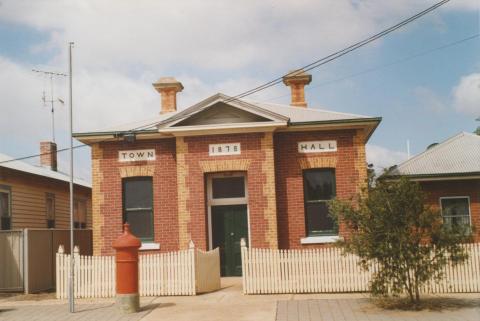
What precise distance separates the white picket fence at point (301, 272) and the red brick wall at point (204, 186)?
226 centimetres

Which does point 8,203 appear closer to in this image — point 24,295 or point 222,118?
point 24,295

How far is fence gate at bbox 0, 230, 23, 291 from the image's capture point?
54.8 feet

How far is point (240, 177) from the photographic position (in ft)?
59.0

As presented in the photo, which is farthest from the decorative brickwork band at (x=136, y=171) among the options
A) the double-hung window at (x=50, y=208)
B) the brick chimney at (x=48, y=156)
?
the brick chimney at (x=48, y=156)

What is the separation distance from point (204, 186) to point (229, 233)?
181cm

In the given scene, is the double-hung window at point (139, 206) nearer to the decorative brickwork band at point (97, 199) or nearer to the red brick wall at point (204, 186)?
the decorative brickwork band at point (97, 199)

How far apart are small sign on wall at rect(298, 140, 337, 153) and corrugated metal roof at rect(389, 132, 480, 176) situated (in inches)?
85.3

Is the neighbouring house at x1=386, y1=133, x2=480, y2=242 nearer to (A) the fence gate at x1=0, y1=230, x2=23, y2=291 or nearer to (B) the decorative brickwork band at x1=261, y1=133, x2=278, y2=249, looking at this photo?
(B) the decorative brickwork band at x1=261, y1=133, x2=278, y2=249

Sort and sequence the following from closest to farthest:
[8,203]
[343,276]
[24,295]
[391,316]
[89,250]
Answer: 1. [391,316]
2. [343,276]
3. [24,295]
4. [8,203]
5. [89,250]

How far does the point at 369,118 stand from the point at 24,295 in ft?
36.9

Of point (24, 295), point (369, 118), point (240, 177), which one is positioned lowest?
point (24, 295)

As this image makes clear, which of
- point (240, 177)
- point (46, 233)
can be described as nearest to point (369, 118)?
point (240, 177)

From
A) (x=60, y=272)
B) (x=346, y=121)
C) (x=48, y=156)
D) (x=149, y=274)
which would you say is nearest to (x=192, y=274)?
(x=149, y=274)

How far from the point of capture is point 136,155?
17.9m
